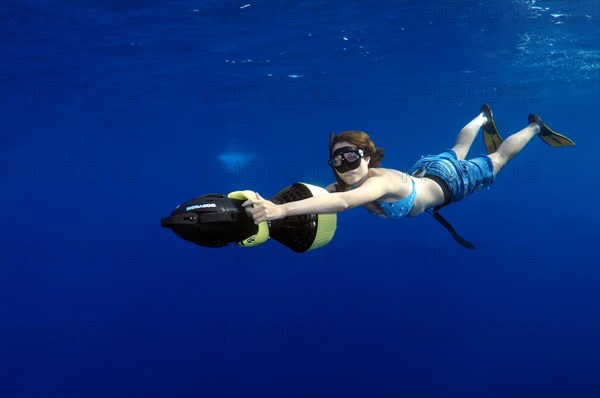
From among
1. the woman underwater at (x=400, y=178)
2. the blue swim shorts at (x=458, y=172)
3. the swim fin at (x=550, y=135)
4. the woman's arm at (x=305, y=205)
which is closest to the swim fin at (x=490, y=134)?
the woman underwater at (x=400, y=178)

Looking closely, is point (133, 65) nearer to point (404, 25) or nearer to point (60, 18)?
point (60, 18)

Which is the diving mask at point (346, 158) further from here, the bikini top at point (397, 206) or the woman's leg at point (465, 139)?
the woman's leg at point (465, 139)

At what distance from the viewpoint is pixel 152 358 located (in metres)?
29.3

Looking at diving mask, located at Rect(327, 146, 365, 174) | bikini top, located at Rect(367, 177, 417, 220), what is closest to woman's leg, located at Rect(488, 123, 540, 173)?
bikini top, located at Rect(367, 177, 417, 220)

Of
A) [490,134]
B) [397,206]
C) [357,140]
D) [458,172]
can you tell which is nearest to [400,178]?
[397,206]

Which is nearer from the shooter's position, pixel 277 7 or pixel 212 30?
pixel 277 7

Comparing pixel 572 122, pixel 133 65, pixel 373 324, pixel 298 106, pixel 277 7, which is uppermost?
pixel 277 7

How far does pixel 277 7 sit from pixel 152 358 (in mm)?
24101

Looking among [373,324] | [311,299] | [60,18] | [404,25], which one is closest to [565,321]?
[373,324]

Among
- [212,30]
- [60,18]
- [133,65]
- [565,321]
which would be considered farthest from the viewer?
[565,321]

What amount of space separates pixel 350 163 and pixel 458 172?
262 centimetres

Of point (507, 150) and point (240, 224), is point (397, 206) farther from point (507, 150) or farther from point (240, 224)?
point (507, 150)

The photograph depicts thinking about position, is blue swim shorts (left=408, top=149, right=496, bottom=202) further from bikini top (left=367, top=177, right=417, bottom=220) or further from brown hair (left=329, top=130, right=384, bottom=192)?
brown hair (left=329, top=130, right=384, bottom=192)

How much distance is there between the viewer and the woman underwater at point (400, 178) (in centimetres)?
335
